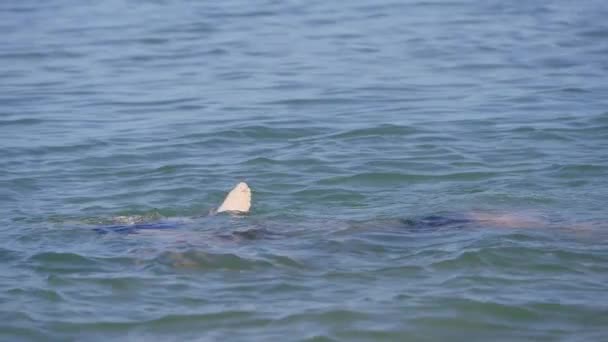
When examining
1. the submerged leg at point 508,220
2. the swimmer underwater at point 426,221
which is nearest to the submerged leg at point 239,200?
the swimmer underwater at point 426,221

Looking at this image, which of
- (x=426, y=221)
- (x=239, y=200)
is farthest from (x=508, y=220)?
(x=239, y=200)

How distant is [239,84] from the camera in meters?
14.0

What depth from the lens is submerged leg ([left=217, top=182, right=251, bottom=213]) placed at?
8242 millimetres

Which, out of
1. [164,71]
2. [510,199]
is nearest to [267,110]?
[164,71]

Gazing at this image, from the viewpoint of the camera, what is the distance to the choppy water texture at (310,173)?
21.2 ft

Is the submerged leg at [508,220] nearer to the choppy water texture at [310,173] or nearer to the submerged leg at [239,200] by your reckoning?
the choppy water texture at [310,173]

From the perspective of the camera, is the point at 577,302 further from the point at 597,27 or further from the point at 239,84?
the point at 597,27

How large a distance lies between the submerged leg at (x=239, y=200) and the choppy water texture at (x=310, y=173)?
0.44ft

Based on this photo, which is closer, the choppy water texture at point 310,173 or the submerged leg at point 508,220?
the choppy water texture at point 310,173

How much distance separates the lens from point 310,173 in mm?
9930

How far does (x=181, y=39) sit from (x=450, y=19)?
15.5 ft

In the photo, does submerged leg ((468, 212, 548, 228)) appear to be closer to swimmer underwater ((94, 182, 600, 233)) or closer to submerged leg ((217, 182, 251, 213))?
swimmer underwater ((94, 182, 600, 233))

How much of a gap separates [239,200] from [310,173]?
1.76 meters

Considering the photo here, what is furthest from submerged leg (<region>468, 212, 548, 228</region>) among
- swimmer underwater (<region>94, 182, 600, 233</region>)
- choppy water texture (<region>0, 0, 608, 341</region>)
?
choppy water texture (<region>0, 0, 608, 341</region>)
